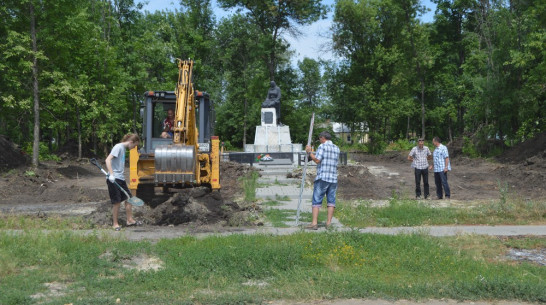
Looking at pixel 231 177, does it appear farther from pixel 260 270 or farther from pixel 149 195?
pixel 260 270

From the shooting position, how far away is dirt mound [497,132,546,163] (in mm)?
27000

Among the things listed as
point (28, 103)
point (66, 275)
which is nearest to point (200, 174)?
point (66, 275)

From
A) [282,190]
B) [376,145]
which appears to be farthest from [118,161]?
[376,145]

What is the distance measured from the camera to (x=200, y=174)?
12.6 m

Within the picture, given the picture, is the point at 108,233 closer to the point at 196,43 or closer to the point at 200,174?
the point at 200,174

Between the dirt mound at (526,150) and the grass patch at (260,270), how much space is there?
21.0 m

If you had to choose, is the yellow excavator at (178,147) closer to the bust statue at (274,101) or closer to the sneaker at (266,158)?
the sneaker at (266,158)

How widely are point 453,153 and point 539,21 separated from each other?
11.0m

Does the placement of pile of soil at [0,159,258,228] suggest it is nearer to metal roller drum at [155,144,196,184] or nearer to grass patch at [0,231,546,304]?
metal roller drum at [155,144,196,184]

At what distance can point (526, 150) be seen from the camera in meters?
28.0

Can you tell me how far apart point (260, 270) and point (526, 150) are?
25350 mm

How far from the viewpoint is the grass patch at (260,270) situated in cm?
586

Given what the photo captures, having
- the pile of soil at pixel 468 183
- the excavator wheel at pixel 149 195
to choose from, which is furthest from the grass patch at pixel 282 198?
the excavator wheel at pixel 149 195

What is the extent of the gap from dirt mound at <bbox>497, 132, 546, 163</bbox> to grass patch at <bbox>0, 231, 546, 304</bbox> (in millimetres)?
21044
